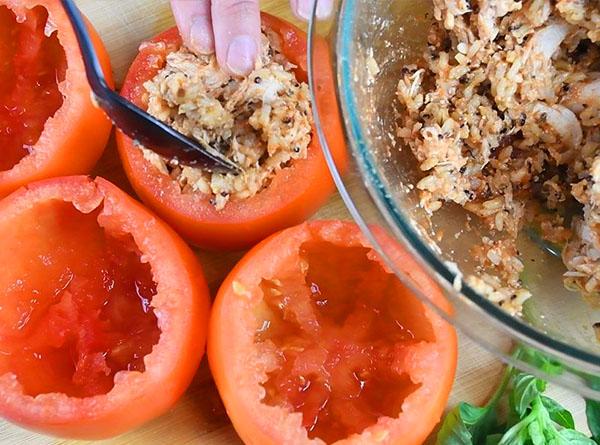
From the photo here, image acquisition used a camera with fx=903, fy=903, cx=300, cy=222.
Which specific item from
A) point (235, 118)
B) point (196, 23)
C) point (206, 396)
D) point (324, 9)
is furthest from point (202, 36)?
point (206, 396)

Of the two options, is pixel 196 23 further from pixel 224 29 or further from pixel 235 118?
pixel 235 118

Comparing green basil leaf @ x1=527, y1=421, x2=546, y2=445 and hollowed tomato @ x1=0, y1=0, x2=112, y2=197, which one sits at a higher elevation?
hollowed tomato @ x1=0, y1=0, x2=112, y2=197

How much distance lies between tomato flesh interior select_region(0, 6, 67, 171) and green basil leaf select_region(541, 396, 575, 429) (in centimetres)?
96

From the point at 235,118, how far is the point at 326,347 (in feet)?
1.30

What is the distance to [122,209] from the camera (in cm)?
140

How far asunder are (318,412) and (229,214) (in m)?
0.34

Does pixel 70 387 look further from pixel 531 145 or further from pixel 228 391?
pixel 531 145

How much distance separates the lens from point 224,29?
1424mm

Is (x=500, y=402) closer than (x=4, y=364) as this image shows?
No

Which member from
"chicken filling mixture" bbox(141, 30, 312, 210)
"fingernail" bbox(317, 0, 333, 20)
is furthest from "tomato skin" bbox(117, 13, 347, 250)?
"fingernail" bbox(317, 0, 333, 20)

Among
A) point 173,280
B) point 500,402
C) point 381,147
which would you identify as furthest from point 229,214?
point 500,402

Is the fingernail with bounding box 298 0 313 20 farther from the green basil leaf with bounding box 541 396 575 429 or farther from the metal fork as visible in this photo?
the green basil leaf with bounding box 541 396 575 429

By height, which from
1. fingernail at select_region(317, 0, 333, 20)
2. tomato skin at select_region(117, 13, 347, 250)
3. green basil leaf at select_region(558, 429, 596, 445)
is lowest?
green basil leaf at select_region(558, 429, 596, 445)

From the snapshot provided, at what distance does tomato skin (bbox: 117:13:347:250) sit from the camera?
1416mm
